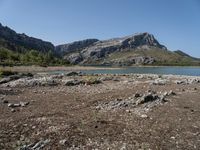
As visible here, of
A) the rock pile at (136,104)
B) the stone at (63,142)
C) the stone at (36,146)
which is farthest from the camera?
the rock pile at (136,104)

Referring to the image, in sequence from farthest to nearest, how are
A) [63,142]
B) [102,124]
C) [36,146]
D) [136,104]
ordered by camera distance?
[136,104] → [102,124] → [63,142] → [36,146]

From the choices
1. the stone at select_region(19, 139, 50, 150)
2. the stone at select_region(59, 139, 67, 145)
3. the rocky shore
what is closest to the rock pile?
the rocky shore

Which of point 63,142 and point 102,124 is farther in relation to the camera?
point 102,124

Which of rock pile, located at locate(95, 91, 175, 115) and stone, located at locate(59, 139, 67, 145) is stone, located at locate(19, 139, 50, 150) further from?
rock pile, located at locate(95, 91, 175, 115)

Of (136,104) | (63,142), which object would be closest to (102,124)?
(63,142)

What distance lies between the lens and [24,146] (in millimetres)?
12219

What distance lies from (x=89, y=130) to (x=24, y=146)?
3.67m

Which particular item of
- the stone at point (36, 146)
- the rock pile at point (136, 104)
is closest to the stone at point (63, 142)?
the stone at point (36, 146)

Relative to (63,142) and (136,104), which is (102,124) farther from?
(136,104)

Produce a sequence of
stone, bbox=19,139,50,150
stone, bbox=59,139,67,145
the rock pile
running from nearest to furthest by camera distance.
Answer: stone, bbox=19,139,50,150 < stone, bbox=59,139,67,145 < the rock pile

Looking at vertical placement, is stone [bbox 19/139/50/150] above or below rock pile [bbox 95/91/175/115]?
below

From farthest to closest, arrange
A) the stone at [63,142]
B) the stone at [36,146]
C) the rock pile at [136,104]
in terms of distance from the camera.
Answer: the rock pile at [136,104], the stone at [63,142], the stone at [36,146]

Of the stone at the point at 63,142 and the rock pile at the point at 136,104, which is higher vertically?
the rock pile at the point at 136,104

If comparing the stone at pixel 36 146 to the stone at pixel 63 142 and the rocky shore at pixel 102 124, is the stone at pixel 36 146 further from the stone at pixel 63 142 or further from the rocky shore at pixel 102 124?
the stone at pixel 63 142
